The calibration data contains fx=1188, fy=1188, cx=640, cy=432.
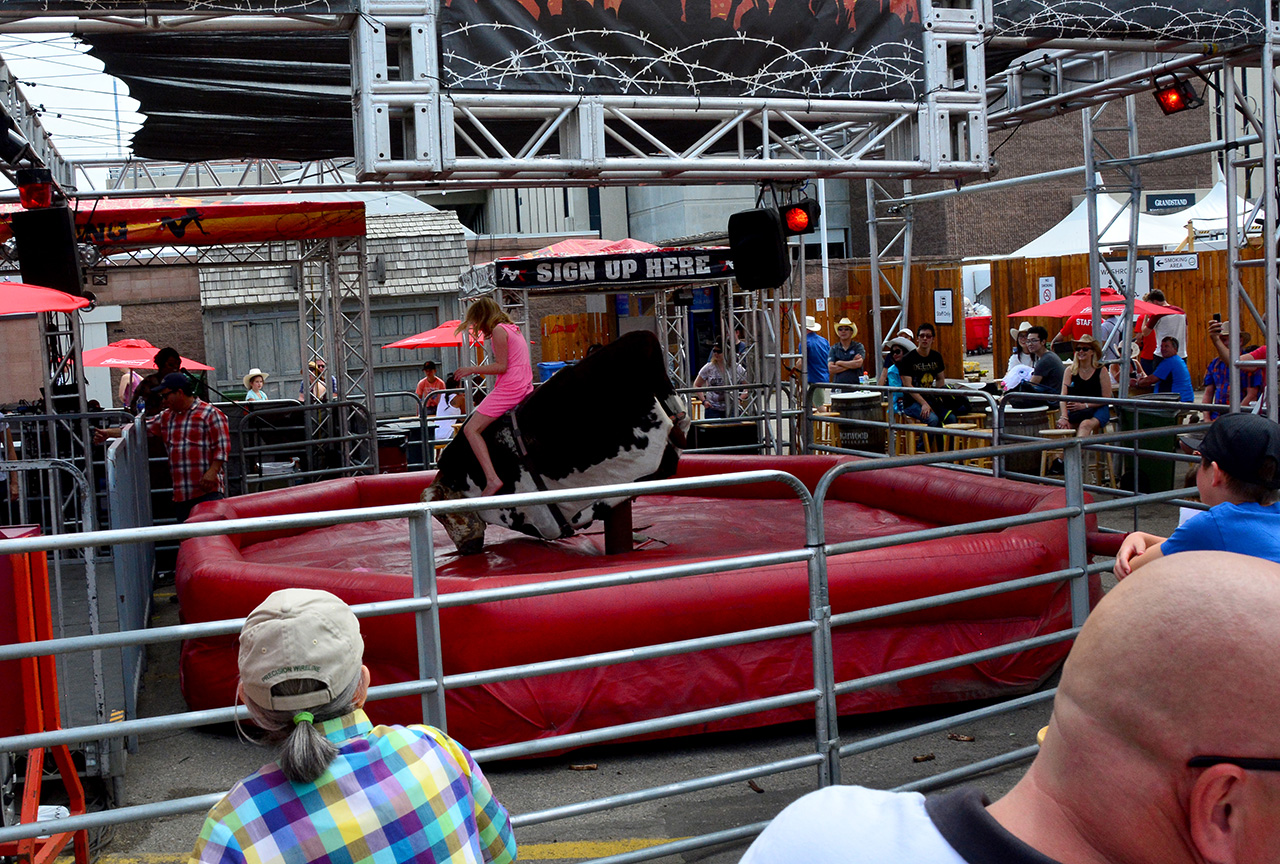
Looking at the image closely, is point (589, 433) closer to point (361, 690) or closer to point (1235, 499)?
point (1235, 499)

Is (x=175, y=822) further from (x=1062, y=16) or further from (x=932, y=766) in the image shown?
(x=1062, y=16)

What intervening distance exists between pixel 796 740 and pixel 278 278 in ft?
85.6

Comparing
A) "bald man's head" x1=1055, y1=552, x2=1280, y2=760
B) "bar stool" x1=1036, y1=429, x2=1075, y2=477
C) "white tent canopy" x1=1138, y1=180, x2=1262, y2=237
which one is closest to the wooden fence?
"white tent canopy" x1=1138, y1=180, x2=1262, y2=237

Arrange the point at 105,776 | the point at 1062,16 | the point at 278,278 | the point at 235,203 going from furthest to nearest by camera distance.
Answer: the point at 278,278 → the point at 235,203 → the point at 1062,16 → the point at 105,776

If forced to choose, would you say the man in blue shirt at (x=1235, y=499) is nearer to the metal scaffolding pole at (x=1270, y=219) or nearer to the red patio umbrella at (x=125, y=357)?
the metal scaffolding pole at (x=1270, y=219)

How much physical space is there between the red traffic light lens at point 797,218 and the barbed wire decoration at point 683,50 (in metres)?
2.83

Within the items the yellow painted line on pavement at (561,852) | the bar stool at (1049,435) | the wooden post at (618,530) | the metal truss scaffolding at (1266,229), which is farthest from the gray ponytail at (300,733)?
the bar stool at (1049,435)

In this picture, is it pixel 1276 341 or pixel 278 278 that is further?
pixel 278 278

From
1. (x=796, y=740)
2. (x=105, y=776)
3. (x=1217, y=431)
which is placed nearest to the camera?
(x=1217, y=431)

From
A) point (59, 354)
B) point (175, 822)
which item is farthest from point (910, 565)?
point (59, 354)

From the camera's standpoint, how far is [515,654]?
5.43 meters

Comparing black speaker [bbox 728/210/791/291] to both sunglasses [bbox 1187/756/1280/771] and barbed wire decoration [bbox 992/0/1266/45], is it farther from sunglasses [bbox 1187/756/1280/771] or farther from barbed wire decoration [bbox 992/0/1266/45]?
sunglasses [bbox 1187/756/1280/771]

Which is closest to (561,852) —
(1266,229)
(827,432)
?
(1266,229)

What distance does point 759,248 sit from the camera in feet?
36.9
